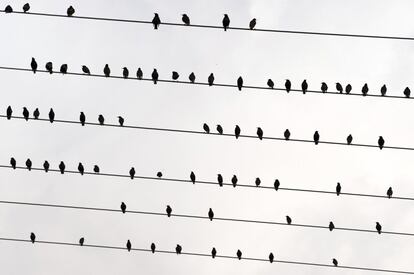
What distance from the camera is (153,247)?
888 inches

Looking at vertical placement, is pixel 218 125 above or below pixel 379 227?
above

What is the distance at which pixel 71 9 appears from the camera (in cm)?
1778

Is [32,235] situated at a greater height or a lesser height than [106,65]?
lesser

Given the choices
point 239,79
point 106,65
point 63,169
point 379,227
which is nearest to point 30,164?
point 63,169

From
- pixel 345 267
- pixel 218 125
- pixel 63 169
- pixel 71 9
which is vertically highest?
pixel 71 9

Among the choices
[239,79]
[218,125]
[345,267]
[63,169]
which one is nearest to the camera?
[345,267]

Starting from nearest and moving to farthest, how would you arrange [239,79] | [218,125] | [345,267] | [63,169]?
[345,267] < [239,79] < [63,169] < [218,125]

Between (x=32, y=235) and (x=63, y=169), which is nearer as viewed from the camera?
(x=63, y=169)

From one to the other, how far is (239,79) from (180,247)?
215 inches

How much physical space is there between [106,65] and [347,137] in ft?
19.0

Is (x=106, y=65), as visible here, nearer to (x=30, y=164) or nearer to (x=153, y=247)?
(x=30, y=164)

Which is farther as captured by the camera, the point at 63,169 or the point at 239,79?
the point at 63,169

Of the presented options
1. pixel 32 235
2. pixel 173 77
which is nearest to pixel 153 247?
pixel 32 235

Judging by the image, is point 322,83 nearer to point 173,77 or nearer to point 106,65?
point 173,77
